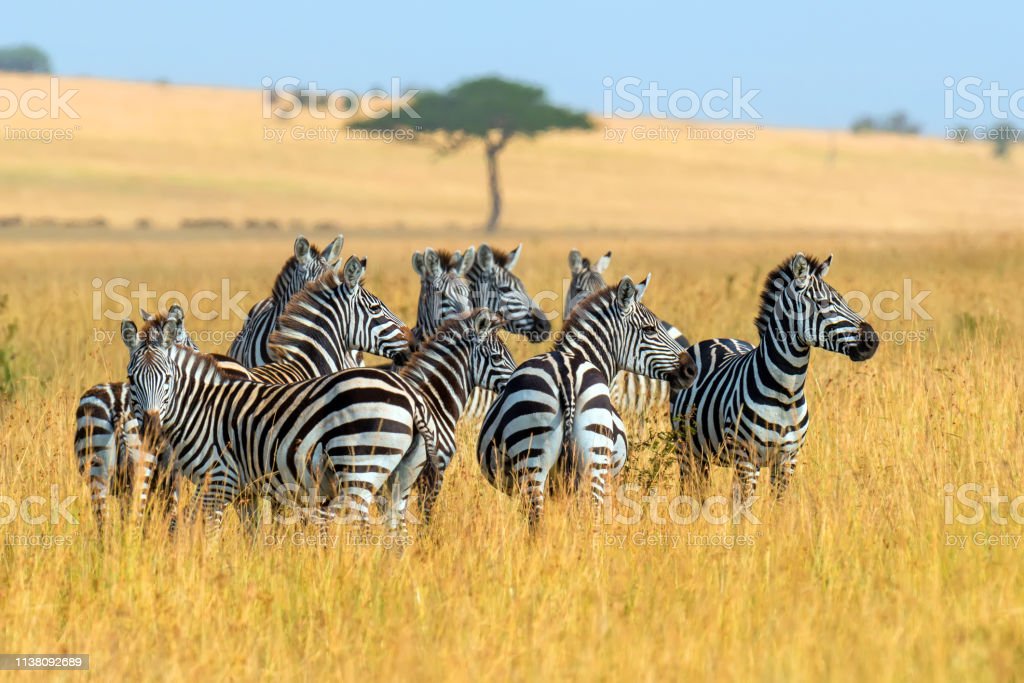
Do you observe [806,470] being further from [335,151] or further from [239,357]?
[335,151]

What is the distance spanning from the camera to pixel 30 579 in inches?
276

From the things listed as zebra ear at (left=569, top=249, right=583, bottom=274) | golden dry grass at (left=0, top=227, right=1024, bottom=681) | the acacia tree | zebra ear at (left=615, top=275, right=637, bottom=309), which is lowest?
golden dry grass at (left=0, top=227, right=1024, bottom=681)

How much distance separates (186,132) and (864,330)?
337 feet

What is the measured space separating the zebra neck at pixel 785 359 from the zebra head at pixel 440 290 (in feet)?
A: 10.7

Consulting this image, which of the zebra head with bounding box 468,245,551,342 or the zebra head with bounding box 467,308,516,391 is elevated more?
the zebra head with bounding box 468,245,551,342

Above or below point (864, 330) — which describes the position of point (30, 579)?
below

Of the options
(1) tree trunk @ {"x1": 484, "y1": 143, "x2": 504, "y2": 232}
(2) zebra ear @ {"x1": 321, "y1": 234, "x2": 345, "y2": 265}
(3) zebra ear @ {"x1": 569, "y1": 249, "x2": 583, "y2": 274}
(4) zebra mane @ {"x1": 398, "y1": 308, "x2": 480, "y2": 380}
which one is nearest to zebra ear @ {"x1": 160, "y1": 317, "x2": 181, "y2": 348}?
(4) zebra mane @ {"x1": 398, "y1": 308, "x2": 480, "y2": 380}

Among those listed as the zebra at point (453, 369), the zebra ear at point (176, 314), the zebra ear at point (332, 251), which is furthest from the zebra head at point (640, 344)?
the zebra ear at point (332, 251)

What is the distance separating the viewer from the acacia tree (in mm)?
80562

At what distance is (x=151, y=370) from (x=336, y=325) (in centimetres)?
250

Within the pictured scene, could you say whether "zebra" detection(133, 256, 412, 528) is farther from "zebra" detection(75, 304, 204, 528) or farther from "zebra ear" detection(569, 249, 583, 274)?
"zebra ear" detection(569, 249, 583, 274)

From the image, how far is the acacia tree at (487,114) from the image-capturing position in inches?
3172

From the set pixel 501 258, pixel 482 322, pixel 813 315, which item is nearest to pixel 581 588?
pixel 482 322

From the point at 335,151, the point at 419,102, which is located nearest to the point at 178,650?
the point at 419,102
